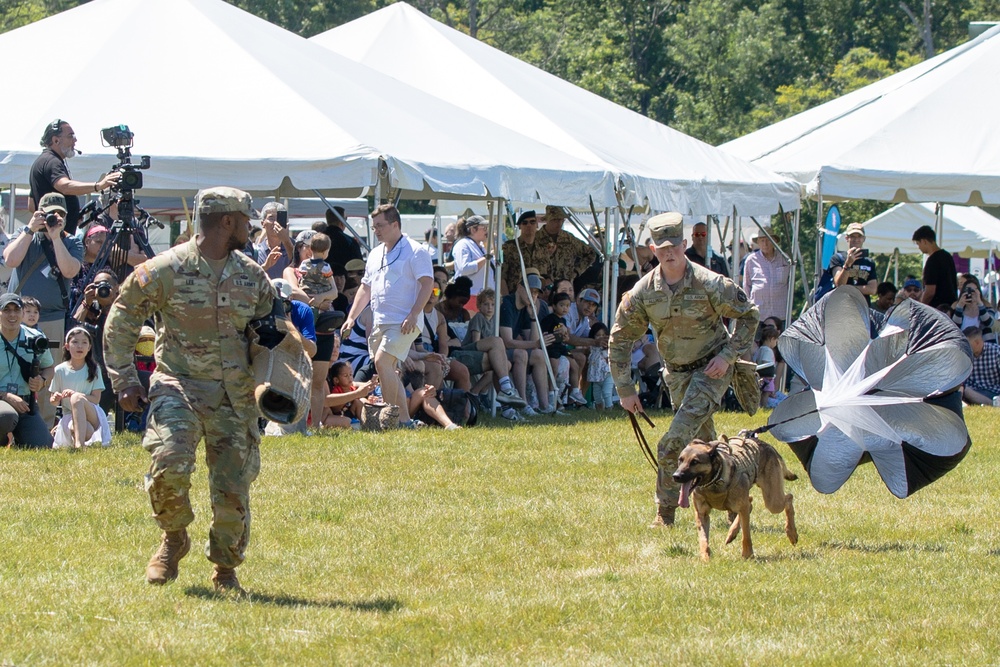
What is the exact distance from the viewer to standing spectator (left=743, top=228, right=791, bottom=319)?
1788 cm

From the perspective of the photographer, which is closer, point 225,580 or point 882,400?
point 225,580

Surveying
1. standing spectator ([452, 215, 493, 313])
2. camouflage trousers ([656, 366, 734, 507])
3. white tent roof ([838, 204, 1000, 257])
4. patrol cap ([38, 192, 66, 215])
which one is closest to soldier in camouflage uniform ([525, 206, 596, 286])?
standing spectator ([452, 215, 493, 313])

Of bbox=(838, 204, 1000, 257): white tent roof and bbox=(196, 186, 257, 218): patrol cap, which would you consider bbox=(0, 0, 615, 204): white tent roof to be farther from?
bbox=(838, 204, 1000, 257): white tent roof

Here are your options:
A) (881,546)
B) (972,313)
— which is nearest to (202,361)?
(881,546)

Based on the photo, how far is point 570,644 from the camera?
18.8ft

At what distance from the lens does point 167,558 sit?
6508mm

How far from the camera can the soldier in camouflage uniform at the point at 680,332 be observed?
26.4 feet

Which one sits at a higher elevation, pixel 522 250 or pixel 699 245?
pixel 522 250

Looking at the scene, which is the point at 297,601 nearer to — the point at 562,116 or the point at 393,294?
the point at 393,294

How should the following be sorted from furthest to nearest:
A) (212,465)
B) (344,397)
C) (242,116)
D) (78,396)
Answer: (242,116)
(344,397)
(78,396)
(212,465)

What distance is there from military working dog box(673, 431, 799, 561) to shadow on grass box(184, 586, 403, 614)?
1.65 m

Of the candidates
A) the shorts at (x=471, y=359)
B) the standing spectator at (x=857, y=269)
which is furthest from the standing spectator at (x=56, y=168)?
the standing spectator at (x=857, y=269)

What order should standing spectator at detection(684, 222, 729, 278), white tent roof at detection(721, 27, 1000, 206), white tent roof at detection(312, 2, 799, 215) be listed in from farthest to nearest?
white tent roof at detection(721, 27, 1000, 206)
standing spectator at detection(684, 222, 729, 278)
white tent roof at detection(312, 2, 799, 215)

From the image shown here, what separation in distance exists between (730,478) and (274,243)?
6543 mm
